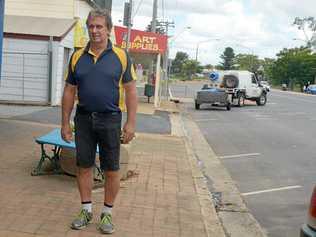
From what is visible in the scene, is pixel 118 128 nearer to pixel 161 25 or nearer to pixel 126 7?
pixel 126 7

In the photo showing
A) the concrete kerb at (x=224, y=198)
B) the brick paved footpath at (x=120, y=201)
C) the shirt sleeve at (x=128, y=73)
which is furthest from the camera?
the concrete kerb at (x=224, y=198)

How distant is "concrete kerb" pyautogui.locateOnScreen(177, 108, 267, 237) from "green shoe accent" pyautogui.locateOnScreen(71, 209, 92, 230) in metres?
1.36

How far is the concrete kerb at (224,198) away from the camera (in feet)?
21.6

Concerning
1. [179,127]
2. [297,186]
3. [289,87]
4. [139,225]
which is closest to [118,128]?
[139,225]

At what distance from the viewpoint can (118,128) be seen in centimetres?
532

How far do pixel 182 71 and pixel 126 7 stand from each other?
4430 inches

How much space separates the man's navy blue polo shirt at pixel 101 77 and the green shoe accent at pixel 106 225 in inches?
40.7

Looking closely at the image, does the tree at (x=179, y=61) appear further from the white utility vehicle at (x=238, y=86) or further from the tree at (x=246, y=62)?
the white utility vehicle at (x=238, y=86)

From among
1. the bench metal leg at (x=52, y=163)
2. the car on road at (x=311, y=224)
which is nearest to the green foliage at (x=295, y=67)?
the bench metal leg at (x=52, y=163)

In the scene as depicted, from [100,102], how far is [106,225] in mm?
1165

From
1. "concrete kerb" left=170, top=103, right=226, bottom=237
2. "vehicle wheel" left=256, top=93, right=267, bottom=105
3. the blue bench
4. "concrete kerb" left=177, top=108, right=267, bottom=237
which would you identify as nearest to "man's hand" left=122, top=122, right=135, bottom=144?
"concrete kerb" left=170, top=103, right=226, bottom=237

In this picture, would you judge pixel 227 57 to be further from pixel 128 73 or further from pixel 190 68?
pixel 128 73

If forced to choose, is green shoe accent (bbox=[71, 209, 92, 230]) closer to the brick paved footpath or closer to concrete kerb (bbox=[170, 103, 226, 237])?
the brick paved footpath

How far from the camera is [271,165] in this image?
449 inches
